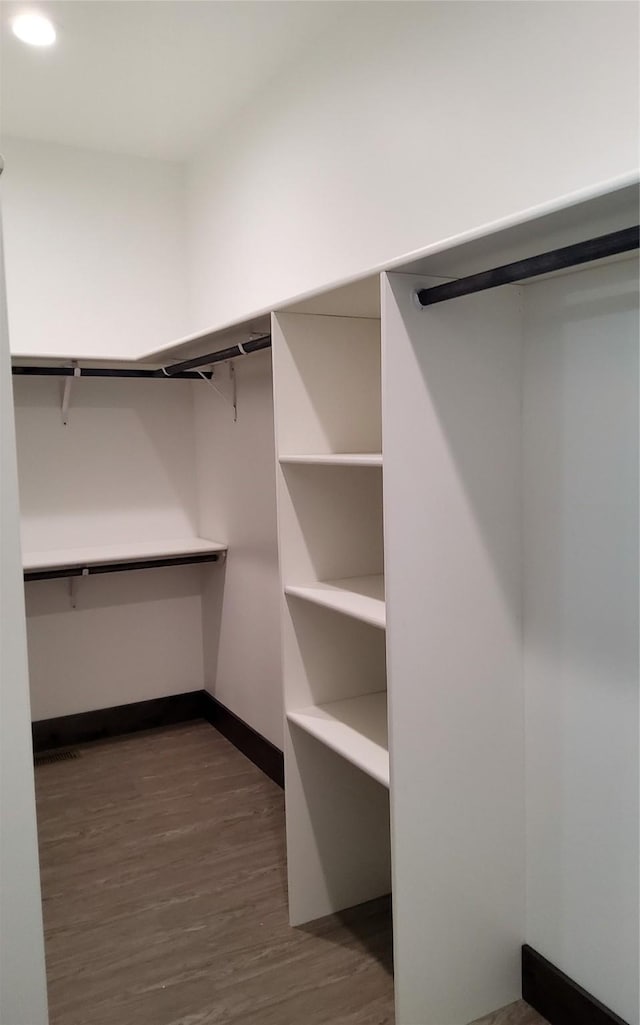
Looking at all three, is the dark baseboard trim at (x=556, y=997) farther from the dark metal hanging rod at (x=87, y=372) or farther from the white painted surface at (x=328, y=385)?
the dark metal hanging rod at (x=87, y=372)

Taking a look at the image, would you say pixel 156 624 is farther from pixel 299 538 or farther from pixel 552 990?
pixel 552 990

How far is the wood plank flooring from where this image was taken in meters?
2.01

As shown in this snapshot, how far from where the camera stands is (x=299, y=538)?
7.25 ft

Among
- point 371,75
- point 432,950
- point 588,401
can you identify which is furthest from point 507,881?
point 371,75

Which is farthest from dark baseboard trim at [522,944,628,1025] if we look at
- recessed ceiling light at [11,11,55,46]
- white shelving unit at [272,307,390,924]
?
recessed ceiling light at [11,11,55,46]

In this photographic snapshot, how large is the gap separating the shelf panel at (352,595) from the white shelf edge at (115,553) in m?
1.45

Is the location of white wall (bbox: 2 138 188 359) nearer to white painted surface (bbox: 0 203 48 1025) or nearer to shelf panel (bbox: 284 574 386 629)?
shelf panel (bbox: 284 574 386 629)

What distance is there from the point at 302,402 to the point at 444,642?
828 millimetres

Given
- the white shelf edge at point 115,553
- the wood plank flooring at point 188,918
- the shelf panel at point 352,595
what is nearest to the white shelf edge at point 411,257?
the shelf panel at point 352,595

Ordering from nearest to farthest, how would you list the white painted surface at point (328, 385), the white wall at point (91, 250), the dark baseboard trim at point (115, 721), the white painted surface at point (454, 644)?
the white painted surface at point (454, 644)
the white painted surface at point (328, 385)
the white wall at point (91, 250)
the dark baseboard trim at point (115, 721)

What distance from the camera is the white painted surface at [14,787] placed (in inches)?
45.2

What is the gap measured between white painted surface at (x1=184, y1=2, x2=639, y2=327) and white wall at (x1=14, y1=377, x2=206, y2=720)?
86 centimetres

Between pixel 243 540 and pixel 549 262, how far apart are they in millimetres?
2292

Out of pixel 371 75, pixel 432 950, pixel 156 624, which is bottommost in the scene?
→ pixel 432 950
